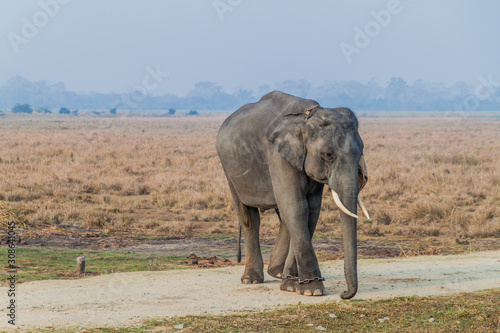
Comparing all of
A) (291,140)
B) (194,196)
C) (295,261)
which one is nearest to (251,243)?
(295,261)

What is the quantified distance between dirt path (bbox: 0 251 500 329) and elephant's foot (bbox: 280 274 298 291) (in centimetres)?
15

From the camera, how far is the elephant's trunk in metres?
7.90

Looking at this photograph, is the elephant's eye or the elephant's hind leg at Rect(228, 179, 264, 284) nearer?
the elephant's eye

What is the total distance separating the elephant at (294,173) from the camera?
8.02 m

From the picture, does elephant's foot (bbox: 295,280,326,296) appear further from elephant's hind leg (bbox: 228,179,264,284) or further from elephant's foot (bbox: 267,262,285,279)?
elephant's hind leg (bbox: 228,179,264,284)

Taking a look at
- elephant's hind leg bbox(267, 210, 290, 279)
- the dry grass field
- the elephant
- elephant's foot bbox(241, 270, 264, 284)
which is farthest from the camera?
the dry grass field

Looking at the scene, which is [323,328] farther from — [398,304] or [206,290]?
[206,290]

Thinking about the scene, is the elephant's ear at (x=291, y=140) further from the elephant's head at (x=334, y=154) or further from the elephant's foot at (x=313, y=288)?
the elephant's foot at (x=313, y=288)

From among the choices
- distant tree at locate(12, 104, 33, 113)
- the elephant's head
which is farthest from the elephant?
distant tree at locate(12, 104, 33, 113)

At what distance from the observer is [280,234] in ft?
31.9

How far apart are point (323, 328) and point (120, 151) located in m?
33.0

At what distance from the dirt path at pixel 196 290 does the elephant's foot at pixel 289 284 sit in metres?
0.15

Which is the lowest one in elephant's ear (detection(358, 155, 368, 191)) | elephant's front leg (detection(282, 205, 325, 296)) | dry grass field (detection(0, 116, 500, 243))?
dry grass field (detection(0, 116, 500, 243))

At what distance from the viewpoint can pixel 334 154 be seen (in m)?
8.13
